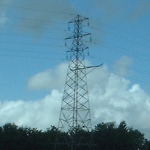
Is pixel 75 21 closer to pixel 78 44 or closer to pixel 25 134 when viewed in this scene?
pixel 78 44

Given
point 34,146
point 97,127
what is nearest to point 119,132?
point 97,127

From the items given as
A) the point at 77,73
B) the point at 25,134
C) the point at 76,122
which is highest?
the point at 25,134

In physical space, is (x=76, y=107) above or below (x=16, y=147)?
below

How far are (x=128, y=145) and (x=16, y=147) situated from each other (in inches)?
831

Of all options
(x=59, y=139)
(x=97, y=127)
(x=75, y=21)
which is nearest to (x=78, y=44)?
(x=75, y=21)

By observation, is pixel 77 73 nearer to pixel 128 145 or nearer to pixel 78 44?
pixel 78 44

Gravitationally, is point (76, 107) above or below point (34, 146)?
below

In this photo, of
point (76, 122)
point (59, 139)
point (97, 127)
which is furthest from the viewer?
point (97, 127)

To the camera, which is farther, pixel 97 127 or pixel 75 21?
pixel 97 127

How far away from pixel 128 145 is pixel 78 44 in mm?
41397

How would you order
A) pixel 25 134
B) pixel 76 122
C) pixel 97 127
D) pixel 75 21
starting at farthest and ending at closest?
pixel 97 127 → pixel 25 134 → pixel 75 21 → pixel 76 122

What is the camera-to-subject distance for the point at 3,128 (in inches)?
3777

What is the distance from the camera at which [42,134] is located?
94688 millimetres

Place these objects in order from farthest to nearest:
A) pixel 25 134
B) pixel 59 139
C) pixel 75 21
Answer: pixel 25 134, pixel 59 139, pixel 75 21
